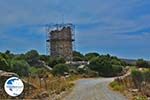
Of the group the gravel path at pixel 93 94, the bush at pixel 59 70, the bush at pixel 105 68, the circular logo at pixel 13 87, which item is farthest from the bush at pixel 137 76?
the bush at pixel 105 68

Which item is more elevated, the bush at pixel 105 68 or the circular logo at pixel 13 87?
the bush at pixel 105 68

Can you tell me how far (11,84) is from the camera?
64.8 ft

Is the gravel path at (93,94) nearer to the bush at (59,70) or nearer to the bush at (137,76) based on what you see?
the bush at (137,76)

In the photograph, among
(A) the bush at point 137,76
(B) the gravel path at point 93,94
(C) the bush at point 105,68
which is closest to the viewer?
(B) the gravel path at point 93,94

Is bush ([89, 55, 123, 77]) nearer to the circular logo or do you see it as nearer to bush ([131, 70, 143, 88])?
bush ([131, 70, 143, 88])

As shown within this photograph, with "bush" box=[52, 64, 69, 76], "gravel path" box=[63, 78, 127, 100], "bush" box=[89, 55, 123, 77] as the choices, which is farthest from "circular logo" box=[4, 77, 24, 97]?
"bush" box=[89, 55, 123, 77]

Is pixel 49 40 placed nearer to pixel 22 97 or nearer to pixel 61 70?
pixel 61 70

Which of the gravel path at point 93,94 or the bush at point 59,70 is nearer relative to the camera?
the gravel path at point 93,94

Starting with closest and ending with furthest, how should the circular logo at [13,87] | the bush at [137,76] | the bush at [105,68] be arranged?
the circular logo at [13,87] < the bush at [137,76] < the bush at [105,68]

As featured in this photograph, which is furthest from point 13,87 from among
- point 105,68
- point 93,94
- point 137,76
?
point 105,68

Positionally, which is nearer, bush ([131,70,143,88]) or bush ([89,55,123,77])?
bush ([131,70,143,88])

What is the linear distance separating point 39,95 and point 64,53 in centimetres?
8617

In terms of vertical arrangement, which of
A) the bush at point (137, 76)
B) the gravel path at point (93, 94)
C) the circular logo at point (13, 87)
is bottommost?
the gravel path at point (93, 94)

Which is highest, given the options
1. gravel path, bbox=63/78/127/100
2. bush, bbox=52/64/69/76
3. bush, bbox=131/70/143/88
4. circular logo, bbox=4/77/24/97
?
bush, bbox=52/64/69/76
